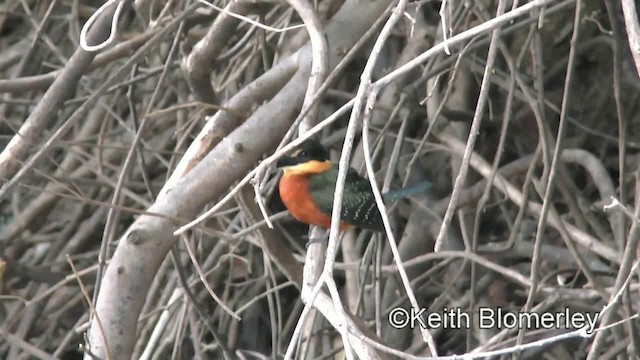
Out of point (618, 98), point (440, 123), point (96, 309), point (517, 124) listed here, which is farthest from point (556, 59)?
point (96, 309)

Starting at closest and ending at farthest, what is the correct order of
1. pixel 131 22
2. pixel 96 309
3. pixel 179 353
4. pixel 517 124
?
pixel 96 309
pixel 179 353
pixel 517 124
pixel 131 22

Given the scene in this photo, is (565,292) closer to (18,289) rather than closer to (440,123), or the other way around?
(440,123)

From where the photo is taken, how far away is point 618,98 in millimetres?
2229

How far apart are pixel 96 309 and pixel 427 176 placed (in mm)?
1313

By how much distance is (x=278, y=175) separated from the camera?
303 centimetres

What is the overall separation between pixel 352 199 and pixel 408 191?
0.15 meters

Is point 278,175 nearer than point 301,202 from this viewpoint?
No

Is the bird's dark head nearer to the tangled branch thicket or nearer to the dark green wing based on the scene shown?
the dark green wing

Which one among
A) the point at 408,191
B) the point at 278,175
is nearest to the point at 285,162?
the point at 278,175

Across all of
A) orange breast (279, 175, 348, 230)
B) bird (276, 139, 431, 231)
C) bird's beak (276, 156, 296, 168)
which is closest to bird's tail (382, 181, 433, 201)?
bird (276, 139, 431, 231)

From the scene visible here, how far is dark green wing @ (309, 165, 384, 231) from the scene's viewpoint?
271 centimetres

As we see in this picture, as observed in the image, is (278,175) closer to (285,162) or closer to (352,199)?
(285,162)

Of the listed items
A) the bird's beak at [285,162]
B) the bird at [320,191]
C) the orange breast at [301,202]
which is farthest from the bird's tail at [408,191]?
the bird's beak at [285,162]

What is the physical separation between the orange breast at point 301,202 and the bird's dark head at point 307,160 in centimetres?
3
